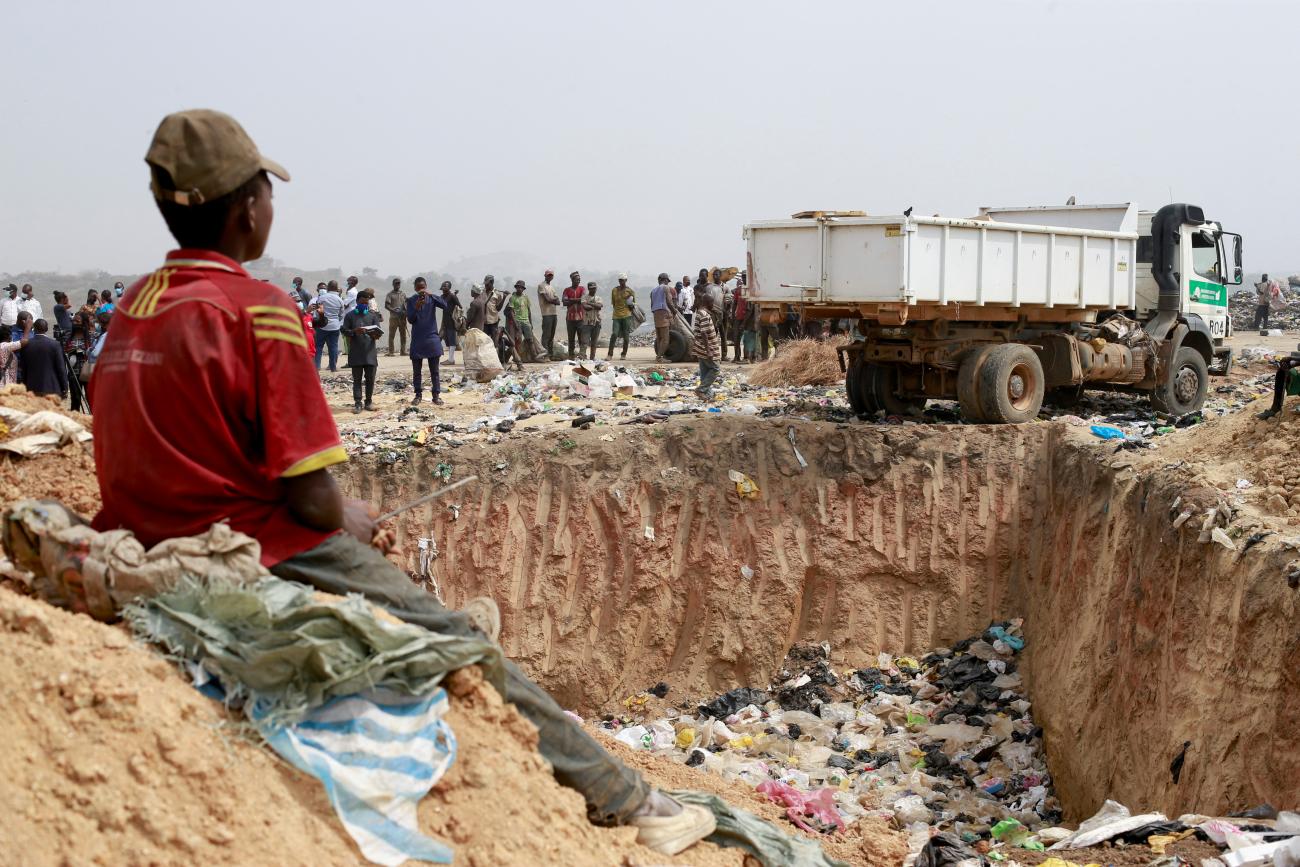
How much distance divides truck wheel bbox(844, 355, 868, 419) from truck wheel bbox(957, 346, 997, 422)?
1395 mm

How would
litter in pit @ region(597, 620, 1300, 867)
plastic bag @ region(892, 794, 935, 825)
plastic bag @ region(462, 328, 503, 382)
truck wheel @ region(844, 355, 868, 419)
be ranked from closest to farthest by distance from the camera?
litter in pit @ region(597, 620, 1300, 867) < plastic bag @ region(892, 794, 935, 825) < truck wheel @ region(844, 355, 868, 419) < plastic bag @ region(462, 328, 503, 382)

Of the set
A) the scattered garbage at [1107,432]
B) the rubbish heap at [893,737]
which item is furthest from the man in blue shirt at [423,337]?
the scattered garbage at [1107,432]

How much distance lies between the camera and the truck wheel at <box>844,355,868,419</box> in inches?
547

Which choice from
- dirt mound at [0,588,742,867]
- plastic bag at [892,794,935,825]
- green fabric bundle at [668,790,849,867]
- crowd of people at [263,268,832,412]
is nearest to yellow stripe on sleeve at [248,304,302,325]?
dirt mound at [0,588,742,867]

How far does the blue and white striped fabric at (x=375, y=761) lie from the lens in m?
2.89

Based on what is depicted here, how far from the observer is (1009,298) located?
12.7 meters

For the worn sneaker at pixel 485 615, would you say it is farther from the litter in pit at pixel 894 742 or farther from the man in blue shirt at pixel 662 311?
the man in blue shirt at pixel 662 311

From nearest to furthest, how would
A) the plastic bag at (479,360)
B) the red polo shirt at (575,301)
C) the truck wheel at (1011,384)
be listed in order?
the truck wheel at (1011,384) → the plastic bag at (479,360) → the red polo shirt at (575,301)

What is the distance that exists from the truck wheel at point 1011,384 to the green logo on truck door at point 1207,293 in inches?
132

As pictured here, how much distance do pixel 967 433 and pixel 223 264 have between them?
10.4 meters

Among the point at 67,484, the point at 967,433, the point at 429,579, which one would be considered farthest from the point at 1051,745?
the point at 67,484

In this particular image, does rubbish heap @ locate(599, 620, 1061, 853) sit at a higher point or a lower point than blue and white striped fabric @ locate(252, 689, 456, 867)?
lower

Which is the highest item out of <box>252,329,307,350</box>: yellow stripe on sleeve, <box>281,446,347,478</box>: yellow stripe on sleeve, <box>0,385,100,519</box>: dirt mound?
<box>252,329,307,350</box>: yellow stripe on sleeve

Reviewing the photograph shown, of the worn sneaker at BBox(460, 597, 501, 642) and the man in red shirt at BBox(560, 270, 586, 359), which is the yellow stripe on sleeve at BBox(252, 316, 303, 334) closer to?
the worn sneaker at BBox(460, 597, 501, 642)
